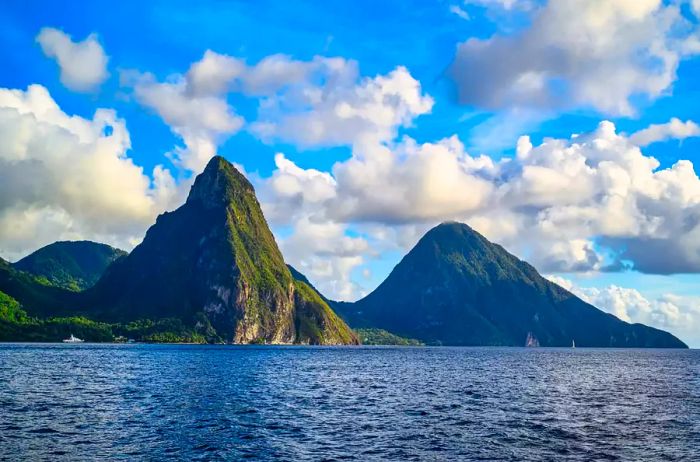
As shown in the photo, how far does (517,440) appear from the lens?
64.4m

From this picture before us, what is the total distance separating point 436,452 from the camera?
57.5m

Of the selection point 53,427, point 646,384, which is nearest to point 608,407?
point 646,384

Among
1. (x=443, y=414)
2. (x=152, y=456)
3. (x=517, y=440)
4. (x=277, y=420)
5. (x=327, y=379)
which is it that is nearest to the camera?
(x=152, y=456)

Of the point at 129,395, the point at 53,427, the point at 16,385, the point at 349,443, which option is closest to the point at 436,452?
the point at 349,443

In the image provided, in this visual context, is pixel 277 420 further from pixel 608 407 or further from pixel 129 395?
pixel 608 407

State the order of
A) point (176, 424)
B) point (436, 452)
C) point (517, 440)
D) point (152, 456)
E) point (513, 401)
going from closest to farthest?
1. point (152, 456)
2. point (436, 452)
3. point (517, 440)
4. point (176, 424)
5. point (513, 401)

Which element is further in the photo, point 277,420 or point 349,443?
point 277,420

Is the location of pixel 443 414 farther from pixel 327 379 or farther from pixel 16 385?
pixel 16 385

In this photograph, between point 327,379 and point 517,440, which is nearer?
point 517,440

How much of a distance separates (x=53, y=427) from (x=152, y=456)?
58.5 feet

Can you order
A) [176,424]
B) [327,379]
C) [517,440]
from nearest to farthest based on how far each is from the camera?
[517,440] < [176,424] < [327,379]

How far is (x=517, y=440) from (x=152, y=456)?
3581 centimetres

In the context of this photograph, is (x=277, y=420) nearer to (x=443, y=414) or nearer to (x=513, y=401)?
(x=443, y=414)

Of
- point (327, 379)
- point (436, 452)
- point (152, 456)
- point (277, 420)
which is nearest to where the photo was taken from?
point (152, 456)
